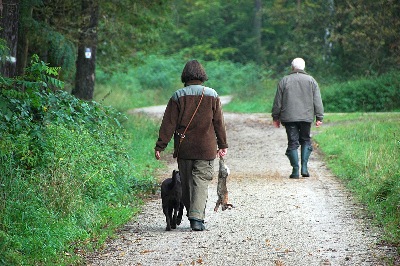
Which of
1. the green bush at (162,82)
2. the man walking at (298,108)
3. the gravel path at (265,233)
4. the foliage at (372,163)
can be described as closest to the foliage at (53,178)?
the gravel path at (265,233)

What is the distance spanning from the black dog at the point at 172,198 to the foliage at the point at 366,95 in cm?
2200

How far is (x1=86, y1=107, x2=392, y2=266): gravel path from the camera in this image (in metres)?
7.67

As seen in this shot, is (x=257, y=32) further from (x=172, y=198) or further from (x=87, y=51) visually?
(x=172, y=198)

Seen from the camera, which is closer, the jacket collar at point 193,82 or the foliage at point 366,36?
the jacket collar at point 193,82

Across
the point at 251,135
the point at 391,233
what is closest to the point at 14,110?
the point at 391,233

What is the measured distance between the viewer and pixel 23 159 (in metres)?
9.39

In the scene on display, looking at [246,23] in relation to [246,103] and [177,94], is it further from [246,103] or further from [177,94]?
[177,94]

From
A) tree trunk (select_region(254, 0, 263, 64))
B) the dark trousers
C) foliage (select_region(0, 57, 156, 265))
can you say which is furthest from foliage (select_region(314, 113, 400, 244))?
tree trunk (select_region(254, 0, 263, 64))

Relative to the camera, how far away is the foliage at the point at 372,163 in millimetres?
9586

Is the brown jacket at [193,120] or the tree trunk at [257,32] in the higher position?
the tree trunk at [257,32]

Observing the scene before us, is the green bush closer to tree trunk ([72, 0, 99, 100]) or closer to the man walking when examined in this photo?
tree trunk ([72, 0, 99, 100])

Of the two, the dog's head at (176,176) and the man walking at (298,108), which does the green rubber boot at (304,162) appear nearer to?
the man walking at (298,108)

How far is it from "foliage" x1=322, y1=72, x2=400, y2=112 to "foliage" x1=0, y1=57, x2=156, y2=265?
20.3 meters

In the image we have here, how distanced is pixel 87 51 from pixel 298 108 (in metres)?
8.29
